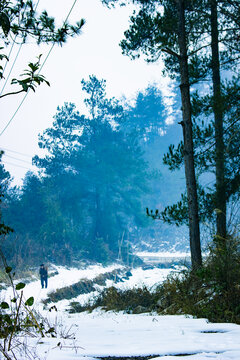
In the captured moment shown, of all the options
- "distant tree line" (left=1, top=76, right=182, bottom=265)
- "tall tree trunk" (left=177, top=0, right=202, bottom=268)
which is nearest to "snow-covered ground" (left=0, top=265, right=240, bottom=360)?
"tall tree trunk" (left=177, top=0, right=202, bottom=268)

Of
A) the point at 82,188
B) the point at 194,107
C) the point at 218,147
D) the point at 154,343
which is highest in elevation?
the point at 82,188

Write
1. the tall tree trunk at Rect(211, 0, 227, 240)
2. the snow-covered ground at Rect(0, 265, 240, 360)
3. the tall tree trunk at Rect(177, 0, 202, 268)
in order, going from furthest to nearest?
1. the tall tree trunk at Rect(211, 0, 227, 240)
2. the tall tree trunk at Rect(177, 0, 202, 268)
3. the snow-covered ground at Rect(0, 265, 240, 360)

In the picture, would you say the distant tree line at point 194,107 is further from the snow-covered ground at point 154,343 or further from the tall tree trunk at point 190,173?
the snow-covered ground at point 154,343

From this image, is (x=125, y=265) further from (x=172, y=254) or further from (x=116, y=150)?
(x=172, y=254)

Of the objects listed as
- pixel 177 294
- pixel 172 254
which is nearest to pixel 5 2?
pixel 177 294

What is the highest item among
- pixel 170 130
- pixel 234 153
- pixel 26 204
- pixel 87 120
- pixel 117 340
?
pixel 170 130

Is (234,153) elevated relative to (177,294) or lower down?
elevated

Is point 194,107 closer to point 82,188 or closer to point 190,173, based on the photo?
point 190,173

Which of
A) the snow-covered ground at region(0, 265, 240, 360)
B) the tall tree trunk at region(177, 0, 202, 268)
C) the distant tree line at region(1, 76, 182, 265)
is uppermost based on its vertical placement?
the distant tree line at region(1, 76, 182, 265)

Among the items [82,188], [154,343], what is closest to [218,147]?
[154,343]

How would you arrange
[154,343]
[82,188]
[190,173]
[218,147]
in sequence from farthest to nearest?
1. [82,188]
2. [218,147]
3. [190,173]
4. [154,343]

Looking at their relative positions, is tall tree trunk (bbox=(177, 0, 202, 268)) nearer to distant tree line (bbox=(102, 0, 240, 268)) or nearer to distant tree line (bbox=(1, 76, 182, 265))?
distant tree line (bbox=(102, 0, 240, 268))

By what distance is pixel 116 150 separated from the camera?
3819 centimetres

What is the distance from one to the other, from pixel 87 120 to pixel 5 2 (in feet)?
115
